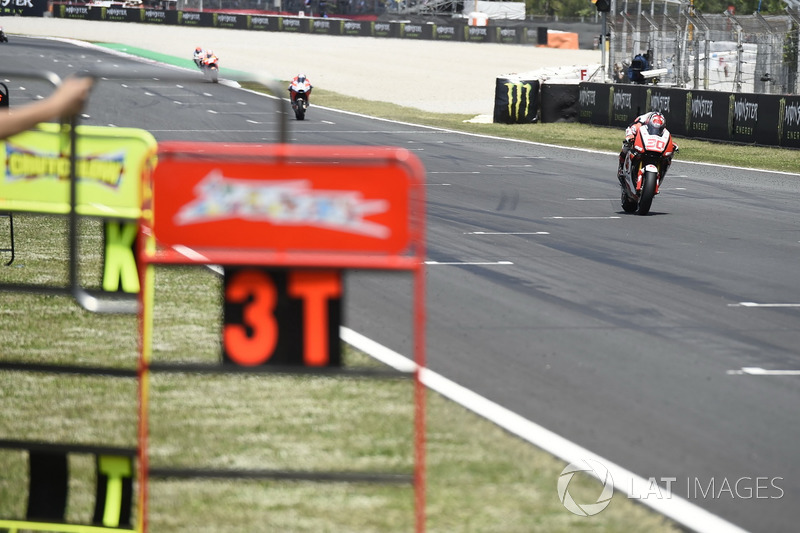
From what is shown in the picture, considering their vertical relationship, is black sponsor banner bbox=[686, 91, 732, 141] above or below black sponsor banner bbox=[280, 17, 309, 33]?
below

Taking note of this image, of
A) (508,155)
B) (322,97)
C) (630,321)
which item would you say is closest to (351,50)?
(322,97)

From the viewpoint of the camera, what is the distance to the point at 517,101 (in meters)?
38.5

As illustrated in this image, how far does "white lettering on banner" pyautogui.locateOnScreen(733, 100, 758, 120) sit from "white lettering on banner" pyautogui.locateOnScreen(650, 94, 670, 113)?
2.69m

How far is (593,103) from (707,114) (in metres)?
6.36

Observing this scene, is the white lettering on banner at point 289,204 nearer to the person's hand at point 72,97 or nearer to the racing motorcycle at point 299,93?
the person's hand at point 72,97

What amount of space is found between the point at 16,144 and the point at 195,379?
1.99 meters

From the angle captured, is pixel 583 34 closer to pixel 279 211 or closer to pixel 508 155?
pixel 508 155

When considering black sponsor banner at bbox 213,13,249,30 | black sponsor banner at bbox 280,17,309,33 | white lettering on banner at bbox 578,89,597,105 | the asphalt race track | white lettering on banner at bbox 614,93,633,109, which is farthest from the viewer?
black sponsor banner at bbox 213,13,249,30

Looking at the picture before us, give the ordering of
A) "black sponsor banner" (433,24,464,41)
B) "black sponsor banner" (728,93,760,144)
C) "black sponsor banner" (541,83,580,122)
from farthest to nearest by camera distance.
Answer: "black sponsor banner" (433,24,464,41)
"black sponsor banner" (541,83,580,122)
"black sponsor banner" (728,93,760,144)

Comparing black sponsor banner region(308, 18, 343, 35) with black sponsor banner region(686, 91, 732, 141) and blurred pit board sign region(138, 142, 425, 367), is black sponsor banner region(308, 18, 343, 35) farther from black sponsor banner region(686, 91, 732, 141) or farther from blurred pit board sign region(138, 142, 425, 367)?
blurred pit board sign region(138, 142, 425, 367)

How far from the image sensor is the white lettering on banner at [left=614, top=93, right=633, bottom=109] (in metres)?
34.2

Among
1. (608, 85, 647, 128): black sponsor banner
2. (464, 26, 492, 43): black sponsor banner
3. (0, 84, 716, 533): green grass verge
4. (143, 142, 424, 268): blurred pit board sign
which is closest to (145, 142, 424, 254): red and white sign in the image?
(143, 142, 424, 268): blurred pit board sign

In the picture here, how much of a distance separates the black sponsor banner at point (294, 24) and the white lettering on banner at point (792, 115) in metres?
69.5

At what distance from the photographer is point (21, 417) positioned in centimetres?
671
